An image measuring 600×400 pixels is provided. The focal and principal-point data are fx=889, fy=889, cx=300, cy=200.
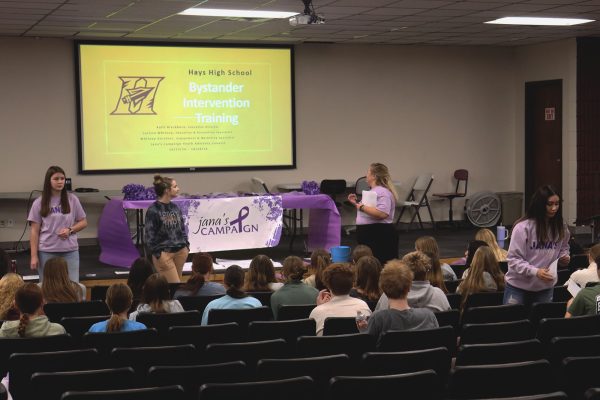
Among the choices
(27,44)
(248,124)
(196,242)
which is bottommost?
(196,242)

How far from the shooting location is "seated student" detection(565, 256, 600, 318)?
17.1 feet

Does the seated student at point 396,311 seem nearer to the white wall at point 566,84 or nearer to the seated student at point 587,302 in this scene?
the seated student at point 587,302

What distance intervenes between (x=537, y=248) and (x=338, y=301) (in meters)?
1.54

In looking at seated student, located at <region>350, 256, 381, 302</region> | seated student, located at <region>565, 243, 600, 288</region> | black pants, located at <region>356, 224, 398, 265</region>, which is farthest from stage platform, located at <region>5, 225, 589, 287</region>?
seated student, located at <region>565, 243, 600, 288</region>

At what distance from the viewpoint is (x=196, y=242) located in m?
10.5

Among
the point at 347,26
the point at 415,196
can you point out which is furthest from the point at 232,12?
the point at 415,196

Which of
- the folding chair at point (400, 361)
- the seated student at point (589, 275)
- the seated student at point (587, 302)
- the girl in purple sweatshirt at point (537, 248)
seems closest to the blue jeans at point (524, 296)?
the girl in purple sweatshirt at point (537, 248)

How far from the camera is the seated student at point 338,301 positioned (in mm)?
5086

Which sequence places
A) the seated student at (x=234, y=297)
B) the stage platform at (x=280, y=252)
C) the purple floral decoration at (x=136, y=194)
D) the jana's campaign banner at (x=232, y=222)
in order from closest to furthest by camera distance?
the seated student at (x=234, y=297)
the stage platform at (x=280, y=252)
the jana's campaign banner at (x=232, y=222)
the purple floral decoration at (x=136, y=194)

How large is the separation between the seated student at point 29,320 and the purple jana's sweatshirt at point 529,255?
2.95 meters

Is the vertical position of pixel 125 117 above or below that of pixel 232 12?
below

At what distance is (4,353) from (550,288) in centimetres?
353

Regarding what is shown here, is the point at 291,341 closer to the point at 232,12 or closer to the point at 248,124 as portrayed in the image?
the point at 232,12

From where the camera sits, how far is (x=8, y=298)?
5191 millimetres
